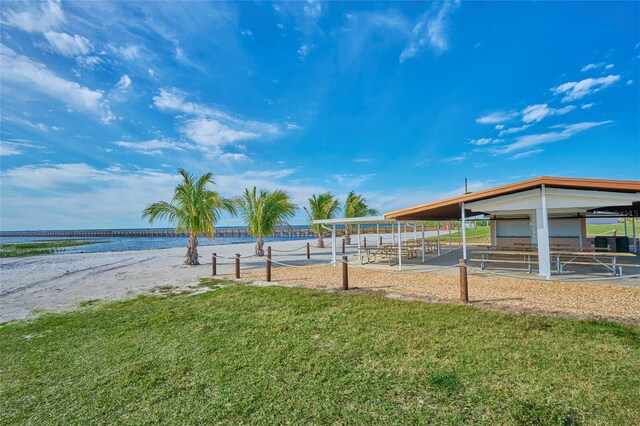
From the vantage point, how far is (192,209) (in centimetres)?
1427

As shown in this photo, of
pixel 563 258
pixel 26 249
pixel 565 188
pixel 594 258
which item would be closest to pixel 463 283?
pixel 565 188

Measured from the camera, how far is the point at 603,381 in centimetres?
345

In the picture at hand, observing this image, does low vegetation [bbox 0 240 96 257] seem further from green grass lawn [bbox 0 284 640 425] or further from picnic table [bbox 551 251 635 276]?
picnic table [bbox 551 251 635 276]

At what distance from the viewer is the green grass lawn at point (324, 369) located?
10.1 feet

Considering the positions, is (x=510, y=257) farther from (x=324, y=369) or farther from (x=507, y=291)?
(x=324, y=369)

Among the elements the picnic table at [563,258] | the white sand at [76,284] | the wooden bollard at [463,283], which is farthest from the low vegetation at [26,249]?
the picnic table at [563,258]

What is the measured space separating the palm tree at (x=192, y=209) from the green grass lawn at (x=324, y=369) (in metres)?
8.16

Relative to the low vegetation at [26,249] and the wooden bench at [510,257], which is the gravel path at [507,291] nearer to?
Result: the wooden bench at [510,257]

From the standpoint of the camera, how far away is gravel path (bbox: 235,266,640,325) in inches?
239

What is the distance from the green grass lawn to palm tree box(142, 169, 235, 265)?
8.16m

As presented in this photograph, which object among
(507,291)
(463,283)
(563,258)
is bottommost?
(507,291)

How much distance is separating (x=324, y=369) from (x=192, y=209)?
481 inches

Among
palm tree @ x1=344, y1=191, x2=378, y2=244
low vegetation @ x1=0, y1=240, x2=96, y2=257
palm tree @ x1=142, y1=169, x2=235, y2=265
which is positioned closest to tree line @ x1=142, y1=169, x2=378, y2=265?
palm tree @ x1=142, y1=169, x2=235, y2=265

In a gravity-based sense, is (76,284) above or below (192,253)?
below
